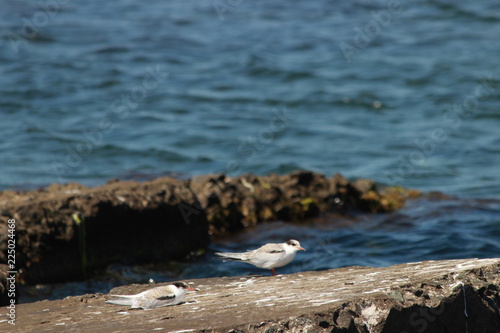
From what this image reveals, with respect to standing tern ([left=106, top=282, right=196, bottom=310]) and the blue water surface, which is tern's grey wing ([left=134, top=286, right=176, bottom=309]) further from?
the blue water surface

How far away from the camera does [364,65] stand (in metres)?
21.8

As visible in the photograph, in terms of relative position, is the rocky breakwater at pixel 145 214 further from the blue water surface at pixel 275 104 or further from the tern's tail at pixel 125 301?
the tern's tail at pixel 125 301

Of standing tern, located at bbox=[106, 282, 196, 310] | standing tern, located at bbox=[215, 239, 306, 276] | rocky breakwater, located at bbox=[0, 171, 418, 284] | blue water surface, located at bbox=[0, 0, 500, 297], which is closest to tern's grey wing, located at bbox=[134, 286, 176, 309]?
standing tern, located at bbox=[106, 282, 196, 310]

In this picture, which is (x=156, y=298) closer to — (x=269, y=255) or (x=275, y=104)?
(x=269, y=255)

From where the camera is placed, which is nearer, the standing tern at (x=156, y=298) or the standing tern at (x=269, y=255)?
the standing tern at (x=156, y=298)

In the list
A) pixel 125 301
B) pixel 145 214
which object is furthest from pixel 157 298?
pixel 145 214

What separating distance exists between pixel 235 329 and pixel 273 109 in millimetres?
14075

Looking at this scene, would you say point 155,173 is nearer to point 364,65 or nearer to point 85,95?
point 85,95

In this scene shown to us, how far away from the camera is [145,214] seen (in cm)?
941

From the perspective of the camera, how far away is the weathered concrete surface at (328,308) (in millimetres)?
5004

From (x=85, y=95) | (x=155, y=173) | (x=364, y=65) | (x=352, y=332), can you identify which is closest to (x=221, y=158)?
(x=155, y=173)

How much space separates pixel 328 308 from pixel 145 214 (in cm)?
470

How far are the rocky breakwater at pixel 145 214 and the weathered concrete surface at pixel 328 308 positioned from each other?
2485mm

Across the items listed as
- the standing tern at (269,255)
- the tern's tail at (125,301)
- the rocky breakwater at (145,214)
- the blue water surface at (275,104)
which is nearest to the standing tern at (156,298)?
the tern's tail at (125,301)
